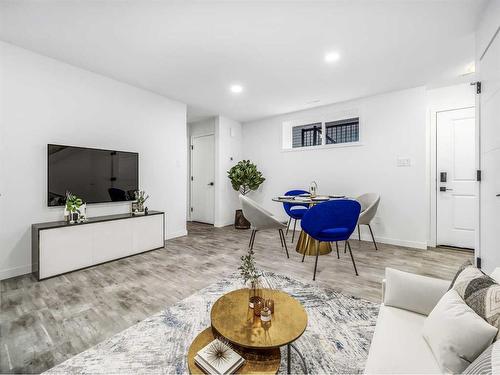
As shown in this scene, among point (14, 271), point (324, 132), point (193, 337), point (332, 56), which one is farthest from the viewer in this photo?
point (324, 132)

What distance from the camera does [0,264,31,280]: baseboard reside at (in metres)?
2.56

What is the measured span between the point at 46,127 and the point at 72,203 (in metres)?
0.98

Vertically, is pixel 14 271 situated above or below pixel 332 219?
below

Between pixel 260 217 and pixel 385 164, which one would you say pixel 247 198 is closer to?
pixel 260 217

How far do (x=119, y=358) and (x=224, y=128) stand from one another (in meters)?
4.79

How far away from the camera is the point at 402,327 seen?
113 cm

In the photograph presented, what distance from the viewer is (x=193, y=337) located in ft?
5.24

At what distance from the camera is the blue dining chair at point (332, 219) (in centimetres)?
263

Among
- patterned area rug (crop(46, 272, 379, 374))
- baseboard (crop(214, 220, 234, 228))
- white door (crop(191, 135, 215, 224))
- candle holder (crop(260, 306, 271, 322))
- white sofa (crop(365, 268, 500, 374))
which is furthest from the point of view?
white door (crop(191, 135, 215, 224))

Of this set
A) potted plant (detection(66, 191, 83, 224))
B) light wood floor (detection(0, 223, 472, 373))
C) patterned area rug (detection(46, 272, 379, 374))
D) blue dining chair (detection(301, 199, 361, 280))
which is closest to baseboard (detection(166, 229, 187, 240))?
light wood floor (detection(0, 223, 472, 373))

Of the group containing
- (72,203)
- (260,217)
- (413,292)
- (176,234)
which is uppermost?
(72,203)

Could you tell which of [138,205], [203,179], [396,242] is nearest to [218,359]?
[138,205]

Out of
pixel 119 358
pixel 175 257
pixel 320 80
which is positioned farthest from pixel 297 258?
pixel 320 80

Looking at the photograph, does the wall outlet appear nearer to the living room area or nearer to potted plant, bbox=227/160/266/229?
the living room area
